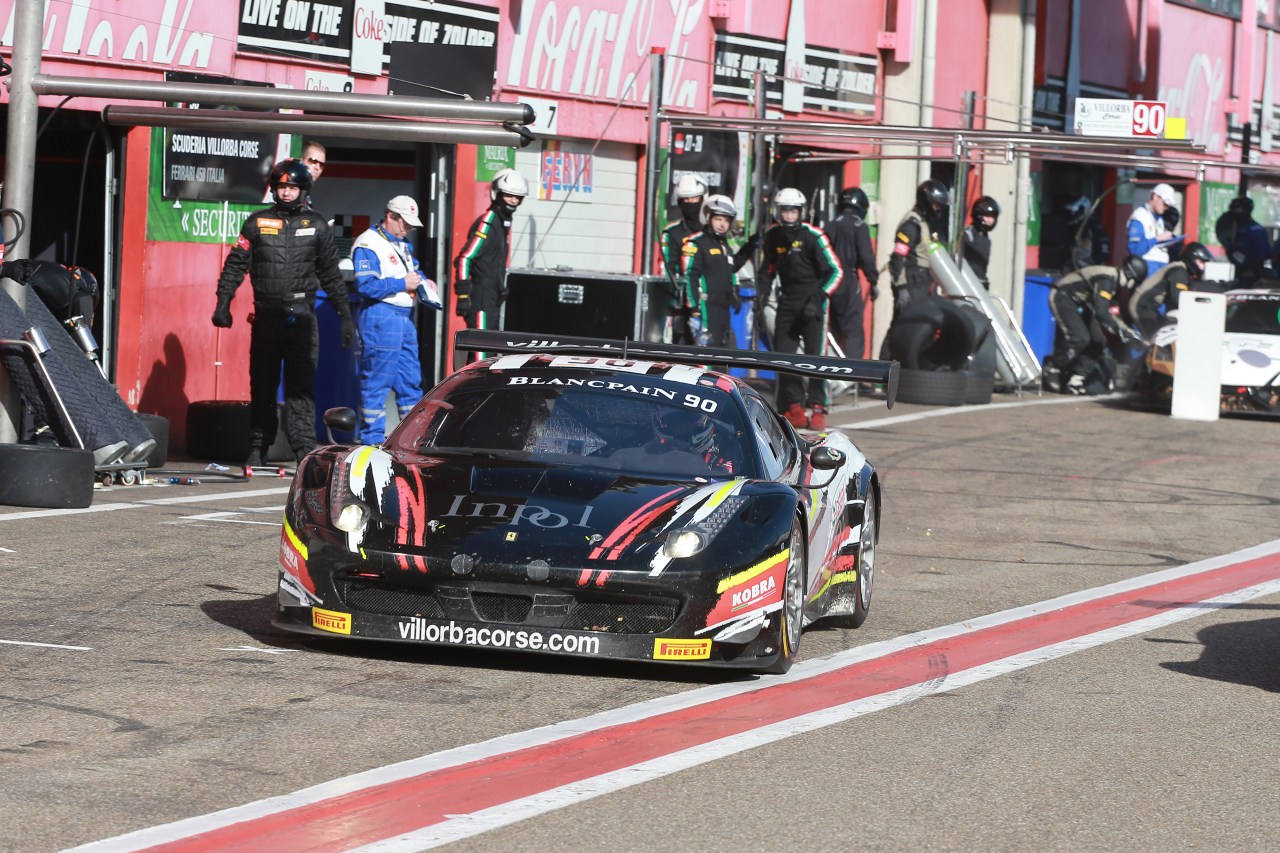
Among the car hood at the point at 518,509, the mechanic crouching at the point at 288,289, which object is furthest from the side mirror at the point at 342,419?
the mechanic crouching at the point at 288,289

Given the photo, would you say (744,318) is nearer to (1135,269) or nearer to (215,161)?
(215,161)

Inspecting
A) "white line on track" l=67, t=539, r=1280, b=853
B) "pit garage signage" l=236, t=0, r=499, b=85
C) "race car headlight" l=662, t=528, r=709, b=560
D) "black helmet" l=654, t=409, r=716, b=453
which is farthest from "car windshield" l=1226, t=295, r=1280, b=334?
"race car headlight" l=662, t=528, r=709, b=560

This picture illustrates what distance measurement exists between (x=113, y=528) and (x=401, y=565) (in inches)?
167

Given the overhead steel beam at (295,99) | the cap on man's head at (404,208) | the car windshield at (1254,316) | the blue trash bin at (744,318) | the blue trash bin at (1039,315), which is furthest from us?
the blue trash bin at (1039,315)

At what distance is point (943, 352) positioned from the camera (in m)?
23.0

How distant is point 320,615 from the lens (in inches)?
313

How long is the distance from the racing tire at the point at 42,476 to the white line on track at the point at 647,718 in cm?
513

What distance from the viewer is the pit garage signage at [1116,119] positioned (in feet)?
73.2

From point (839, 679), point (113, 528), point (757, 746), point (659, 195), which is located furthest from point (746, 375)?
point (757, 746)

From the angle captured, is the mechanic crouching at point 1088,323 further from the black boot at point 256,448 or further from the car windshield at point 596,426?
the car windshield at point 596,426

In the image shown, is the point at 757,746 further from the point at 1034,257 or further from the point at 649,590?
the point at 1034,257

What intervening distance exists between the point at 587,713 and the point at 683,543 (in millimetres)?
863

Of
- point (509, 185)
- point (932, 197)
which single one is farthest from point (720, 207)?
point (932, 197)

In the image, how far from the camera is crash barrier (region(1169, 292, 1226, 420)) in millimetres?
22297
